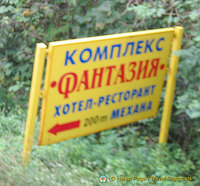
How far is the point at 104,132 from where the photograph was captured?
4.27 metres

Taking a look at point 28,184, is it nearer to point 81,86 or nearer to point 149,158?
point 81,86

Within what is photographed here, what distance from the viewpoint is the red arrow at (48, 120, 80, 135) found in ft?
10.2

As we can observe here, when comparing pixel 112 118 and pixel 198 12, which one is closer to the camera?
pixel 198 12

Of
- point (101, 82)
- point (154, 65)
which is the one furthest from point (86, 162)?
point (154, 65)

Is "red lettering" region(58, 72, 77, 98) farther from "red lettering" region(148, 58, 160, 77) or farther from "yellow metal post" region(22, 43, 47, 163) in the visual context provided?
"red lettering" region(148, 58, 160, 77)

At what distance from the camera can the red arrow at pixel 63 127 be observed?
3097 mm

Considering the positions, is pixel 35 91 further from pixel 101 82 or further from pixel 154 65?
pixel 154 65

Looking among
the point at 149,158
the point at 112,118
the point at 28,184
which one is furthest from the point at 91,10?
the point at 28,184

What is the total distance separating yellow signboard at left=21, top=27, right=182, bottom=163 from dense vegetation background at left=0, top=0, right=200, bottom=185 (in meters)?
0.29

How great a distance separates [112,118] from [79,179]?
90cm

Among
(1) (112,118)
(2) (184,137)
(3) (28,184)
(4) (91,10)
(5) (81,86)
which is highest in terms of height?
(4) (91,10)

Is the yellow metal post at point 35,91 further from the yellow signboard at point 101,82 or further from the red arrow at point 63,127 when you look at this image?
the red arrow at point 63,127

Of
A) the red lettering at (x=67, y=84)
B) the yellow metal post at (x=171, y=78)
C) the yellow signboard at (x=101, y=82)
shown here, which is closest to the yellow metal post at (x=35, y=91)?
the yellow signboard at (x=101, y=82)

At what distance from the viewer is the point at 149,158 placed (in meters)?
3.59
